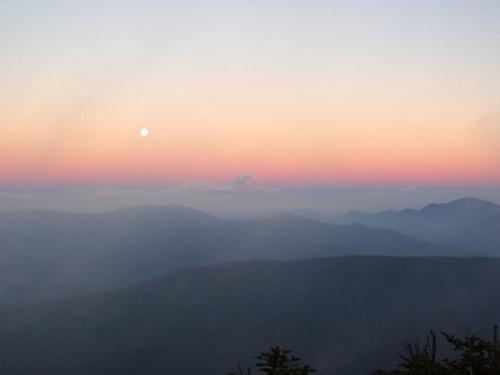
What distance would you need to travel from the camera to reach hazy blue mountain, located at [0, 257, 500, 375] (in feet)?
388

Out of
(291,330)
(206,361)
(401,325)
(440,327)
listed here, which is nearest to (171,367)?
(206,361)

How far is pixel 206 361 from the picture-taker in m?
116

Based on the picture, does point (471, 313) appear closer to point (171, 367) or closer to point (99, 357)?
point (171, 367)

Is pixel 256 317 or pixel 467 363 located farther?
pixel 256 317

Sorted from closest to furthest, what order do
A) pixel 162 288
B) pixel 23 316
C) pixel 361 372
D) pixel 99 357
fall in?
1. pixel 361 372
2. pixel 99 357
3. pixel 23 316
4. pixel 162 288

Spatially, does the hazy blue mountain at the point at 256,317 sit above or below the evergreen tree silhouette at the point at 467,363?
below

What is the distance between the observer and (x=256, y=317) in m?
141

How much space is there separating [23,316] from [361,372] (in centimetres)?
12694

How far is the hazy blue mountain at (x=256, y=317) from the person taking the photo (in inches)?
4656

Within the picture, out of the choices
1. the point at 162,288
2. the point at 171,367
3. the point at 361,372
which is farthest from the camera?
the point at 162,288

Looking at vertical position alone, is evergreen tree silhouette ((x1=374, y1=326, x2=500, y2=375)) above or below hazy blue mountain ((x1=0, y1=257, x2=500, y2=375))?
Answer: above

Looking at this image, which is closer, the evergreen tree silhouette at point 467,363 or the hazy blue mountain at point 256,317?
the evergreen tree silhouette at point 467,363

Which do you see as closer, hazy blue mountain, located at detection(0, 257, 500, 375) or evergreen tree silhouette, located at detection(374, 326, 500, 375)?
evergreen tree silhouette, located at detection(374, 326, 500, 375)

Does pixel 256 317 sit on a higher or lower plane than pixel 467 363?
lower
